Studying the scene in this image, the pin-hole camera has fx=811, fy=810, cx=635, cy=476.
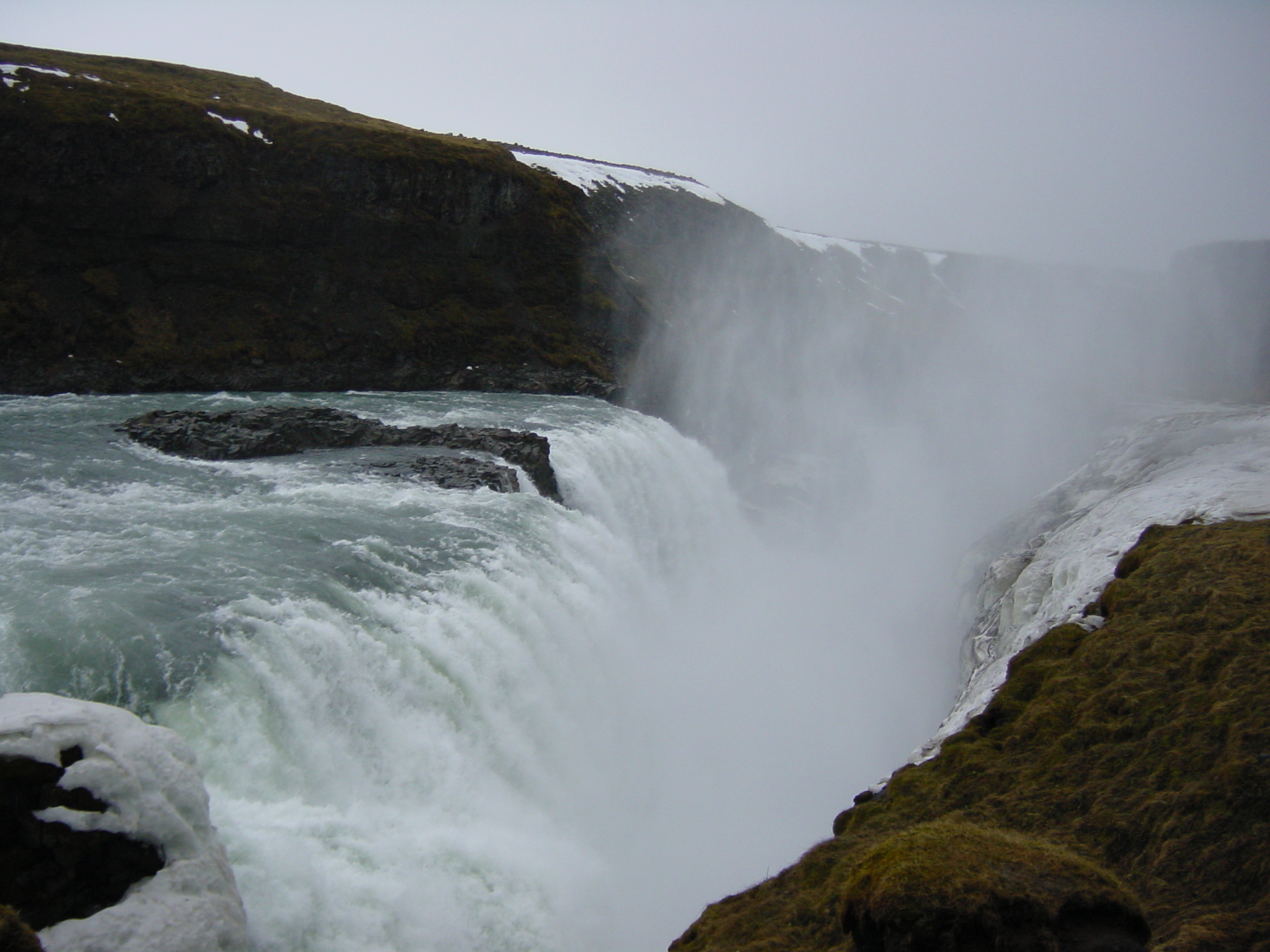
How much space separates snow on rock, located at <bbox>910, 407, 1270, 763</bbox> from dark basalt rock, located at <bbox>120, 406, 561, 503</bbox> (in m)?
11.7

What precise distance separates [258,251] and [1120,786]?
3797cm

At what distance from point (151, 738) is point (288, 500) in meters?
10.9

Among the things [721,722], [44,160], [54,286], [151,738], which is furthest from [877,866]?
[44,160]

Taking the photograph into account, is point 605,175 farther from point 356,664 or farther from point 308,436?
point 356,664

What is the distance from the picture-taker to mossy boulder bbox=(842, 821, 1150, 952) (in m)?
5.30

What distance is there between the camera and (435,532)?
1614cm

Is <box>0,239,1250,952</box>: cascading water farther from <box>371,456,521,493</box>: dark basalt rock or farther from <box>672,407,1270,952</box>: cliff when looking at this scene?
<box>672,407,1270,952</box>: cliff

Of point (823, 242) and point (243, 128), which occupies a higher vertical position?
point (823, 242)

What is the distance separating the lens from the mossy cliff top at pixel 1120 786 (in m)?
6.29

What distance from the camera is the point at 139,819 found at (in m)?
6.27

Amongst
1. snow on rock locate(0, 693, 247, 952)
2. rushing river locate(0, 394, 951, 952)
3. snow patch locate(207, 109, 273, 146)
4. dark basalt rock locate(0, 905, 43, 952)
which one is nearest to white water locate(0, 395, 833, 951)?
rushing river locate(0, 394, 951, 952)

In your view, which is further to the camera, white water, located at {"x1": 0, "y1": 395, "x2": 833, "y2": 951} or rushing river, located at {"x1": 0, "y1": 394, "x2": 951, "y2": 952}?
rushing river, located at {"x1": 0, "y1": 394, "x2": 951, "y2": 952}

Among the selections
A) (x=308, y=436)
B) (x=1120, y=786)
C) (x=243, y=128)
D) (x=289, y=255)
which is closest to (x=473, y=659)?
(x=1120, y=786)

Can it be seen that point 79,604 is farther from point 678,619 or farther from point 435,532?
point 678,619
